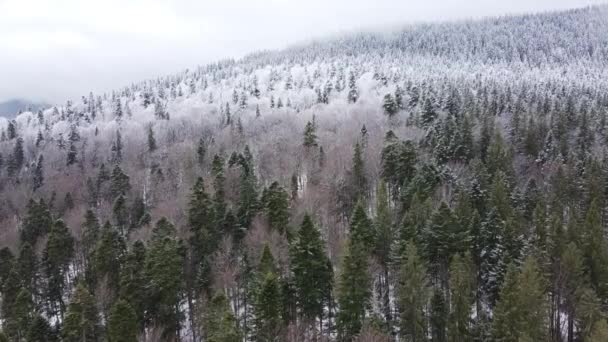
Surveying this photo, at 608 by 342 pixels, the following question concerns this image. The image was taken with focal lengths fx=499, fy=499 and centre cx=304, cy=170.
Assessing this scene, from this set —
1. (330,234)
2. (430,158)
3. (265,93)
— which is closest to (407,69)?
(265,93)

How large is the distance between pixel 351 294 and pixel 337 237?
17801 millimetres

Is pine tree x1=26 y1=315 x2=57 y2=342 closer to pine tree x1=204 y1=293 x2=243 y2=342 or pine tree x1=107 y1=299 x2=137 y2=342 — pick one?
pine tree x1=107 y1=299 x2=137 y2=342

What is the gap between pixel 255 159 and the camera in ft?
305

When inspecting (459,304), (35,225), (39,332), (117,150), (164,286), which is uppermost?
(117,150)

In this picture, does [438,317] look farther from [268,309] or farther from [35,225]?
[35,225]

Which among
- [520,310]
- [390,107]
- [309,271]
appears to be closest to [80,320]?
[309,271]

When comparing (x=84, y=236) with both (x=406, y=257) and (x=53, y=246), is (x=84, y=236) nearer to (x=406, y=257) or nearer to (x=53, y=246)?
(x=53, y=246)

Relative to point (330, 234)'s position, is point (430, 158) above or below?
above

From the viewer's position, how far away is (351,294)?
133ft

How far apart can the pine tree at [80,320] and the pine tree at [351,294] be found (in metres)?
20.9

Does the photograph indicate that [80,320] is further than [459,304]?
Yes

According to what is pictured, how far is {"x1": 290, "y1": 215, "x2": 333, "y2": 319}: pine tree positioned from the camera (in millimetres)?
43031

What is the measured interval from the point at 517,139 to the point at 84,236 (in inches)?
2691

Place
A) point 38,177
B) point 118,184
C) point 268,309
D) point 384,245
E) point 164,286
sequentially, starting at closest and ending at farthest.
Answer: point 268,309
point 164,286
point 384,245
point 118,184
point 38,177
